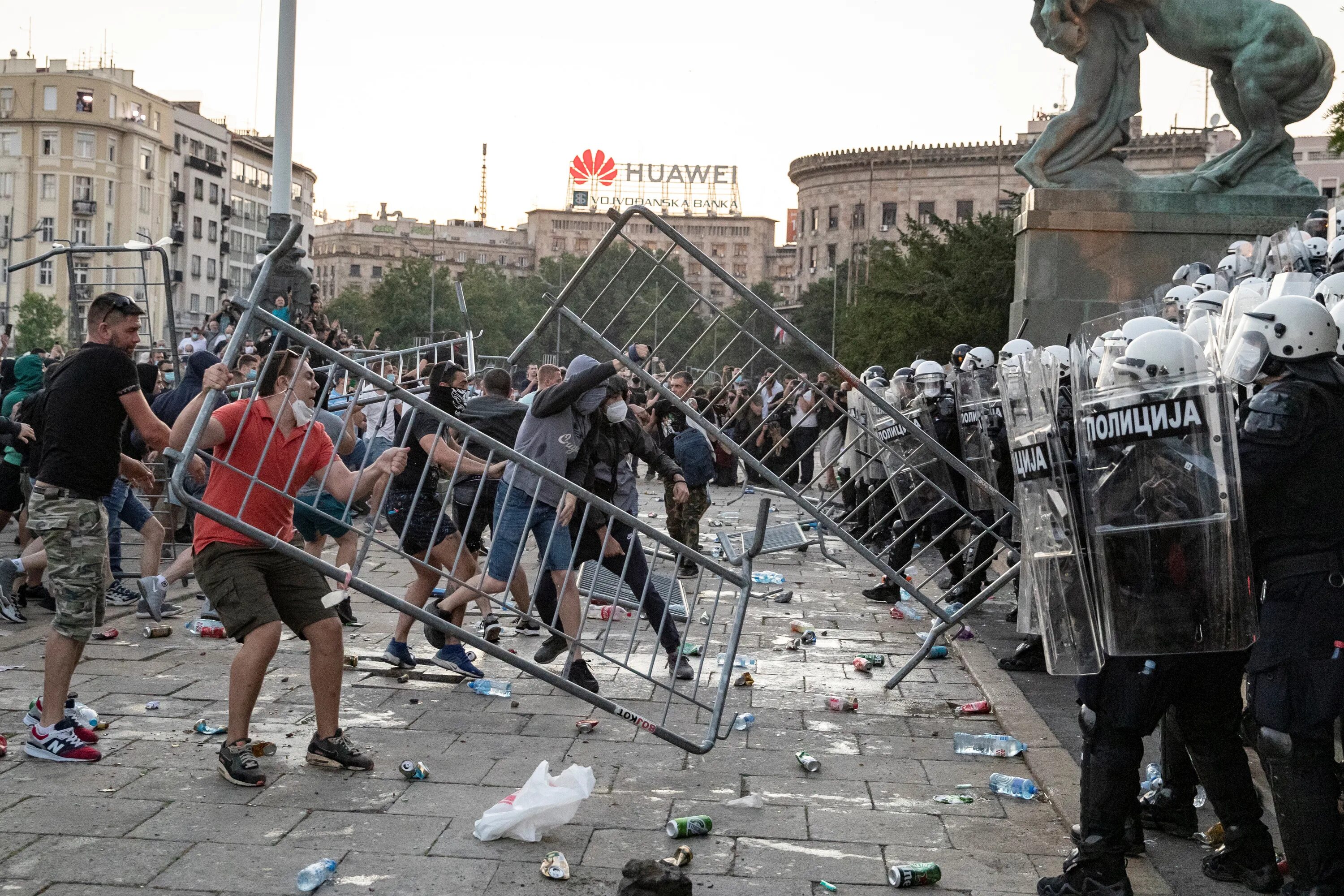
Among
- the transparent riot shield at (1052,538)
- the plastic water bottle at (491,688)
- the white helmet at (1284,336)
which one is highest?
the white helmet at (1284,336)

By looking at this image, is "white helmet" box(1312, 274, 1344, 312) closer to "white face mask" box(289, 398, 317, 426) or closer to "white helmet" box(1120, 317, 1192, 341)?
"white helmet" box(1120, 317, 1192, 341)

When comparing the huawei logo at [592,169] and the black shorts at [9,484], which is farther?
the huawei logo at [592,169]

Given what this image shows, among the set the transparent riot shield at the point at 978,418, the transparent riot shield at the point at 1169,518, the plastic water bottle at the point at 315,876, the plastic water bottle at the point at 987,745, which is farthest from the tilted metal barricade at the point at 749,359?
the plastic water bottle at the point at 315,876

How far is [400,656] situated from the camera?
7832mm

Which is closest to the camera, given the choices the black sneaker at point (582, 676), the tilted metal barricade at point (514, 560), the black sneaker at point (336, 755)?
the tilted metal barricade at point (514, 560)

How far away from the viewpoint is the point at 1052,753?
243 inches

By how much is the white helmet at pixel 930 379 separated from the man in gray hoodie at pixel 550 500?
3467mm

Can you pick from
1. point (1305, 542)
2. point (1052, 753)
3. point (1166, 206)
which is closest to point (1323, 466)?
point (1305, 542)

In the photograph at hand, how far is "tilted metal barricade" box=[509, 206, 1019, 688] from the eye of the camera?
7.98 meters

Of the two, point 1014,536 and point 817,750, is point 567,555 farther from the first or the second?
point 1014,536

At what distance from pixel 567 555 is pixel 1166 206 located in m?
7.71

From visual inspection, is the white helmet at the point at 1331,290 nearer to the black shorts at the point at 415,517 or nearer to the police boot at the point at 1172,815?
the police boot at the point at 1172,815

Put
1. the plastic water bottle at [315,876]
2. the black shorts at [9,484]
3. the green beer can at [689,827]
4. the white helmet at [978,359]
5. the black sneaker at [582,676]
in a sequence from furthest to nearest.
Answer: the white helmet at [978,359] → the black shorts at [9,484] → the black sneaker at [582,676] → the green beer can at [689,827] → the plastic water bottle at [315,876]

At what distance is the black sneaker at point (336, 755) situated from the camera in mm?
5691
